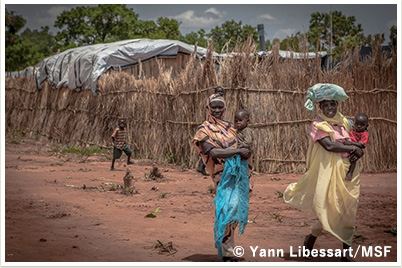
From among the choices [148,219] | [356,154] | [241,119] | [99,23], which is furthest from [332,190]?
[99,23]

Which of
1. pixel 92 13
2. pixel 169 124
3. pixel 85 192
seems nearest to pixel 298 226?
pixel 85 192

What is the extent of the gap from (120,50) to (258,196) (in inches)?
330

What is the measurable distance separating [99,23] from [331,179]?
23.7 m

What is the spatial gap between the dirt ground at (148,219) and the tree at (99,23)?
57.7 ft

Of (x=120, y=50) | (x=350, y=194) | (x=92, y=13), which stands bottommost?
(x=350, y=194)

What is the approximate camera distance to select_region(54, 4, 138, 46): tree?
26.3 metres

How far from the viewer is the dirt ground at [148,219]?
4465 mm

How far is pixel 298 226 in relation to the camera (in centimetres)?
568

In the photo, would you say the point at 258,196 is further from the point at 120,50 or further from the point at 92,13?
the point at 92,13

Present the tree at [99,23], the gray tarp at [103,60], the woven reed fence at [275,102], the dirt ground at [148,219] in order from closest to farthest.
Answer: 1. the dirt ground at [148,219]
2. the woven reed fence at [275,102]
3. the gray tarp at [103,60]
4. the tree at [99,23]

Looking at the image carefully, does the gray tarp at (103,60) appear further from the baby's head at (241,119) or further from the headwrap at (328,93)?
the headwrap at (328,93)

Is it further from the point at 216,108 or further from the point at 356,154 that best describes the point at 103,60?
the point at 356,154

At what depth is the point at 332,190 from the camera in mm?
4164

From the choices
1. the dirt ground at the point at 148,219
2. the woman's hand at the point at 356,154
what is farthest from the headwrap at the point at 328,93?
the dirt ground at the point at 148,219
